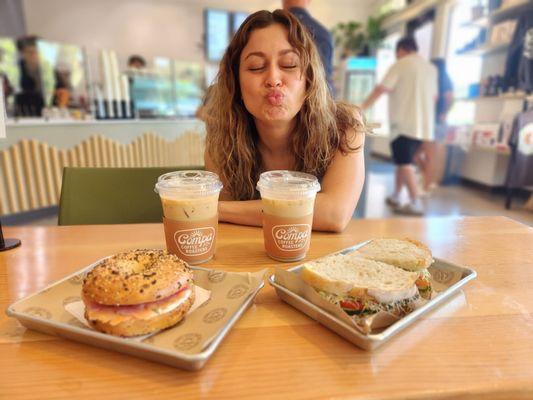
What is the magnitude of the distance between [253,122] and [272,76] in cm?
34

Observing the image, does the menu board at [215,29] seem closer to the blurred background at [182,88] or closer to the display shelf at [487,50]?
the blurred background at [182,88]

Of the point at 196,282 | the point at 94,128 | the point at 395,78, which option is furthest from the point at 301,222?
the point at 395,78

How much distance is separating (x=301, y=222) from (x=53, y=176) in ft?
11.7

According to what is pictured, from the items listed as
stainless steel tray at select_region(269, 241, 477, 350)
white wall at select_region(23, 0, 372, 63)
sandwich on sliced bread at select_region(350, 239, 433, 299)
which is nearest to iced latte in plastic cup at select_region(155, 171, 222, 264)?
stainless steel tray at select_region(269, 241, 477, 350)

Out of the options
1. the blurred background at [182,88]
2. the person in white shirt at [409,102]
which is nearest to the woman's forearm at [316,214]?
the blurred background at [182,88]

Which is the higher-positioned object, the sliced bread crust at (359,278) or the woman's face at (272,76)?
the woman's face at (272,76)

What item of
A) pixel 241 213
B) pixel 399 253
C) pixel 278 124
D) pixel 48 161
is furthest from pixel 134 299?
pixel 48 161

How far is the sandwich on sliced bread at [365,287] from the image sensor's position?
62cm

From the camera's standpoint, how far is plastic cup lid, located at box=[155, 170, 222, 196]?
0.87 meters

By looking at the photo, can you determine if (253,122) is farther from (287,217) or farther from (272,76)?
(287,217)

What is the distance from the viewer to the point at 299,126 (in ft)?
4.66

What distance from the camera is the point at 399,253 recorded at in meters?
0.79

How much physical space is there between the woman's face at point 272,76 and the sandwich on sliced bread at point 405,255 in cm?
58

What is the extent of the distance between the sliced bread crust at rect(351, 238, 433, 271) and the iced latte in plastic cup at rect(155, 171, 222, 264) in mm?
350
